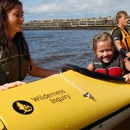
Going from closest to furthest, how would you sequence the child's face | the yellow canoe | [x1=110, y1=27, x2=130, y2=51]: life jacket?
1. the yellow canoe
2. the child's face
3. [x1=110, y1=27, x2=130, y2=51]: life jacket

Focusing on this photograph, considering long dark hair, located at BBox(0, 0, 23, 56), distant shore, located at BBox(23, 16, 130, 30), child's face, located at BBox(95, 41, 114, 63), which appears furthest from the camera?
distant shore, located at BBox(23, 16, 130, 30)

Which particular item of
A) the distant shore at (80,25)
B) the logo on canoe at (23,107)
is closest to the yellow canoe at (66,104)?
the logo on canoe at (23,107)

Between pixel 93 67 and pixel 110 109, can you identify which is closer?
pixel 110 109

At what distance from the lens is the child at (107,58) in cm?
262

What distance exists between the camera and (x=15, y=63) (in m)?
2.31

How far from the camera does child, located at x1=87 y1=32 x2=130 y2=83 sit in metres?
2.62

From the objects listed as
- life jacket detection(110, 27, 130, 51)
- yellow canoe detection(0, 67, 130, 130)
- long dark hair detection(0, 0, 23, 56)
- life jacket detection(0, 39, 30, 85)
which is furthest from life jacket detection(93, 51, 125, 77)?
life jacket detection(110, 27, 130, 51)

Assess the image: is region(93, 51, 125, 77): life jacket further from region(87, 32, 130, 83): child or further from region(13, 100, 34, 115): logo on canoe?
region(13, 100, 34, 115): logo on canoe

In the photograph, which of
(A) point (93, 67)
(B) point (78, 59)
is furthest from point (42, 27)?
(A) point (93, 67)

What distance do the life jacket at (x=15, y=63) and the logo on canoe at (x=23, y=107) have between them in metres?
0.61

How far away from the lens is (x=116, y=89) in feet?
7.33

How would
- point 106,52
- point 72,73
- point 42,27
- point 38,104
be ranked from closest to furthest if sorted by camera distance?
point 38,104
point 72,73
point 106,52
point 42,27

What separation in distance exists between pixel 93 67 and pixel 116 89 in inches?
24.0

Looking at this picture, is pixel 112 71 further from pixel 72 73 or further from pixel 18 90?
pixel 18 90
